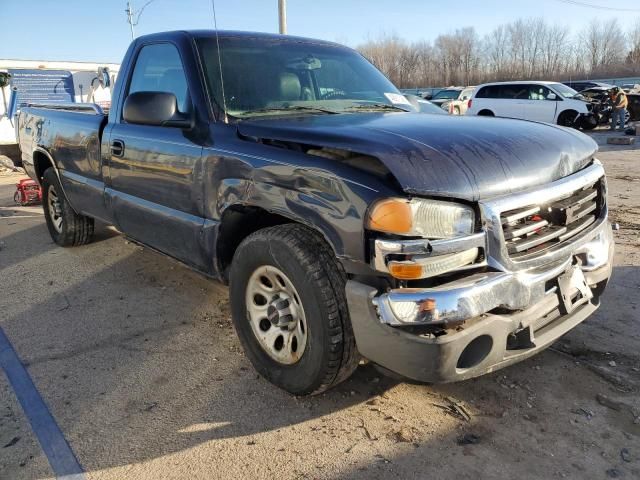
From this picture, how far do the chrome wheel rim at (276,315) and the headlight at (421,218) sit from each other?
65cm

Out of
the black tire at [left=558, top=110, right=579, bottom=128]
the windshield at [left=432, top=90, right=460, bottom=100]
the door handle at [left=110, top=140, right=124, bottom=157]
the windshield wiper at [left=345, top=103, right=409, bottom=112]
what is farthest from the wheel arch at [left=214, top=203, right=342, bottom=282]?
the windshield at [left=432, top=90, right=460, bottom=100]

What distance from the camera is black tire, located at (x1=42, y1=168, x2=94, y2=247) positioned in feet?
17.8

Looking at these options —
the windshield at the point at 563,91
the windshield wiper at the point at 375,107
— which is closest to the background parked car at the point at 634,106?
the windshield at the point at 563,91

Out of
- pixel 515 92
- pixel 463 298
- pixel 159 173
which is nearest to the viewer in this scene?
pixel 463 298

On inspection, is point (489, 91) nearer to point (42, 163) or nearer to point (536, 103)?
point (536, 103)

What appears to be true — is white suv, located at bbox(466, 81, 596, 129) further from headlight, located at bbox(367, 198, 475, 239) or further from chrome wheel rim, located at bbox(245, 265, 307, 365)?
headlight, located at bbox(367, 198, 475, 239)

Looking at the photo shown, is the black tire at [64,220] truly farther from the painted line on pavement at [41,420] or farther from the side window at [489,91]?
the side window at [489,91]

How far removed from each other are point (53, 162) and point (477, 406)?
14.8 feet

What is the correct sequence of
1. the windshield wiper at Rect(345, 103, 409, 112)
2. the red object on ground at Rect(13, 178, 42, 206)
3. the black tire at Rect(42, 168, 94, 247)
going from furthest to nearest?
the red object on ground at Rect(13, 178, 42, 206) < the black tire at Rect(42, 168, 94, 247) < the windshield wiper at Rect(345, 103, 409, 112)

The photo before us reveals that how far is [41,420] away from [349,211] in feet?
6.31

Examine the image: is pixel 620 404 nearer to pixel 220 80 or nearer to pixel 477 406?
pixel 477 406

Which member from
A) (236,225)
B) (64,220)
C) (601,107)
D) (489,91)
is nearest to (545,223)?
(236,225)

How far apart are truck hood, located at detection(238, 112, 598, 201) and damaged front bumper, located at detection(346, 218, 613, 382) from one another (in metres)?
0.40

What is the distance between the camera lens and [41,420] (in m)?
2.77
